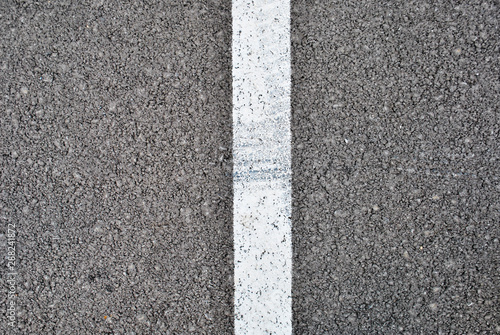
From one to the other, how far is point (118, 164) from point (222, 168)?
607mm

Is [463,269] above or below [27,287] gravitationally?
above

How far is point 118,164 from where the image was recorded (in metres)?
1.90

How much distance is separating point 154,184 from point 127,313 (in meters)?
0.74

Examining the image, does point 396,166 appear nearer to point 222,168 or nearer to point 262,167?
point 262,167

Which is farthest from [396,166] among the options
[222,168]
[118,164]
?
[118,164]

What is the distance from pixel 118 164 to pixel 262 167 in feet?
2.74

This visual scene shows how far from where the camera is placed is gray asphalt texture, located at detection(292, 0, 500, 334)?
5.88ft

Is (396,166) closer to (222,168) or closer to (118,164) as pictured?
(222,168)

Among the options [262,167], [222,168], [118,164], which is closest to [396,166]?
[262,167]

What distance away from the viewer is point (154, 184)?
1.89m

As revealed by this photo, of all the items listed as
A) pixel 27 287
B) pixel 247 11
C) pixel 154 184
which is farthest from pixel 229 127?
pixel 27 287

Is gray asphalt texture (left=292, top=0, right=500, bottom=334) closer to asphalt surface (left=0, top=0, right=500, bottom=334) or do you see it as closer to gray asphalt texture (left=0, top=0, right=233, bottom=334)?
asphalt surface (left=0, top=0, right=500, bottom=334)

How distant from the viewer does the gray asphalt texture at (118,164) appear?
1.85m

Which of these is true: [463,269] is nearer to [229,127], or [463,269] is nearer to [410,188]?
[410,188]
